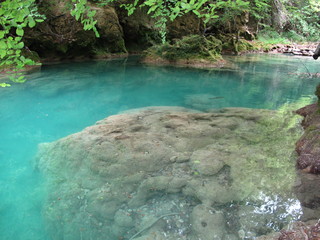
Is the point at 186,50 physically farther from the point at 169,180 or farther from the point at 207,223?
the point at 207,223

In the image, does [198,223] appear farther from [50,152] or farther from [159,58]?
[159,58]

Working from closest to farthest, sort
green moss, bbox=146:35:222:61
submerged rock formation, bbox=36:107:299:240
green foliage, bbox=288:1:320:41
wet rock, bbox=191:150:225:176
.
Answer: submerged rock formation, bbox=36:107:299:240 → wet rock, bbox=191:150:225:176 → green moss, bbox=146:35:222:61 → green foliage, bbox=288:1:320:41

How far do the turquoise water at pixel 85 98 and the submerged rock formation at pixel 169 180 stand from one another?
34 cm

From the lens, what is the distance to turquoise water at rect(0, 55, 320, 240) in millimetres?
3024

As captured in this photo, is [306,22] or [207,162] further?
[306,22]

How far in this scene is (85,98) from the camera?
7.33m

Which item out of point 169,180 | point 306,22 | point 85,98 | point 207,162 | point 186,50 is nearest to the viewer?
point 169,180

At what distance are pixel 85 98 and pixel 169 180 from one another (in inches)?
209

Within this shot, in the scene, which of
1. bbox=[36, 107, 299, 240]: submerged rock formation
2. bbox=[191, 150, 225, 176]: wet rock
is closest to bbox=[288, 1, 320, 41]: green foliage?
bbox=[36, 107, 299, 240]: submerged rock formation

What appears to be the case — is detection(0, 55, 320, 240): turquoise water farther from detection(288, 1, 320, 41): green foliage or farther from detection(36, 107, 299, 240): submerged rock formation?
detection(288, 1, 320, 41): green foliage

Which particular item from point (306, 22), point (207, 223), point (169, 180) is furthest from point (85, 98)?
point (306, 22)

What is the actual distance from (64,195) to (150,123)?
7.07 feet

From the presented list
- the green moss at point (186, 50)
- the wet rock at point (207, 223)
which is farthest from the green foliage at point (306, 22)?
the wet rock at point (207, 223)

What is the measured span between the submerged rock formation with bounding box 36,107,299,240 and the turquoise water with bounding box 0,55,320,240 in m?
0.34
